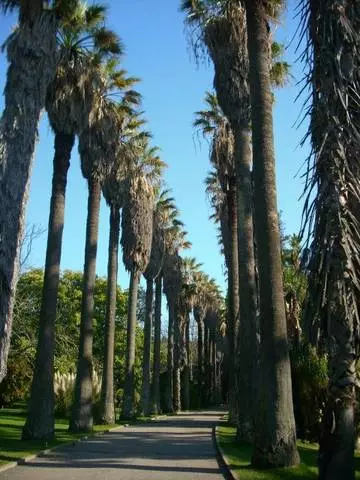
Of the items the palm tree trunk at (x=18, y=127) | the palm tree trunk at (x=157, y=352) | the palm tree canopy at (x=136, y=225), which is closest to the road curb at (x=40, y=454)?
the palm tree trunk at (x=18, y=127)

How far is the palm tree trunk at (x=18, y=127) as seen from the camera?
12625 millimetres

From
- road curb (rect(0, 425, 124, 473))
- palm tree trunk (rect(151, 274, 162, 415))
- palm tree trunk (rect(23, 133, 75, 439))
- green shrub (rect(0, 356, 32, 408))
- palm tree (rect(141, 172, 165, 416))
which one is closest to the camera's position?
road curb (rect(0, 425, 124, 473))

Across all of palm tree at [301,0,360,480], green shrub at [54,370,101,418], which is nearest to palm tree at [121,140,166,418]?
green shrub at [54,370,101,418]

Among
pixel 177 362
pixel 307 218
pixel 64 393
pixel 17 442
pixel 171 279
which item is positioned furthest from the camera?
pixel 177 362

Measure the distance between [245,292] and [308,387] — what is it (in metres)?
5.10

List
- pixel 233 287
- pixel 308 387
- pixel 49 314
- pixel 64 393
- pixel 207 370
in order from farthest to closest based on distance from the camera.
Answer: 1. pixel 207 370
2. pixel 64 393
3. pixel 233 287
4. pixel 308 387
5. pixel 49 314

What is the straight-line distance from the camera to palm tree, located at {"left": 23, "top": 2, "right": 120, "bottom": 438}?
65.7 ft

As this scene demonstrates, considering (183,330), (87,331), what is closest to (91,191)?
(87,331)

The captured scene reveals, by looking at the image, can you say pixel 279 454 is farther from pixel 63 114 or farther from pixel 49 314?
pixel 63 114

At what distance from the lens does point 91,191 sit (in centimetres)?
2658

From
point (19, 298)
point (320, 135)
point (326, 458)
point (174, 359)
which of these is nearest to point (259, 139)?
point (320, 135)

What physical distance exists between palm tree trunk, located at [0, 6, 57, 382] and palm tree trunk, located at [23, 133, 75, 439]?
6.70m

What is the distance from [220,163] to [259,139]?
40.3 feet

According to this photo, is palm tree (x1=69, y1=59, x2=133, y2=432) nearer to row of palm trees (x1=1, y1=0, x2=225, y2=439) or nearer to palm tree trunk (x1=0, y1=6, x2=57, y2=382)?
row of palm trees (x1=1, y1=0, x2=225, y2=439)
